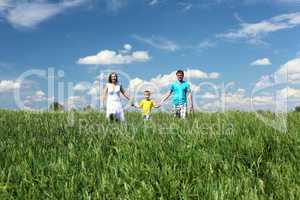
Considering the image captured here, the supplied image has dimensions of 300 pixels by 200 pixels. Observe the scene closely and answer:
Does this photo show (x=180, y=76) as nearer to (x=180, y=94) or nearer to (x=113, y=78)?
(x=180, y=94)

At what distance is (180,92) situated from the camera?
1703 centimetres

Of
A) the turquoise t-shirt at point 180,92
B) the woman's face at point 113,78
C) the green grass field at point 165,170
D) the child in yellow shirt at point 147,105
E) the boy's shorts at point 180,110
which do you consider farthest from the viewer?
the child in yellow shirt at point 147,105

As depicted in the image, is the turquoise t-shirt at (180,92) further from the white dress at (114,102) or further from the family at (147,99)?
the white dress at (114,102)

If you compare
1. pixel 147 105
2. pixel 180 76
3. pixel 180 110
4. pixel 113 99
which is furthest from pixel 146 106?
pixel 113 99

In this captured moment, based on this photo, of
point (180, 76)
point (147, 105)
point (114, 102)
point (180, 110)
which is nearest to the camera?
point (114, 102)

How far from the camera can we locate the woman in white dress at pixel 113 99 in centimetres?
1508

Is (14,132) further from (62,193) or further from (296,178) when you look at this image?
(296,178)

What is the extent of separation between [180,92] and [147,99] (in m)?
2.13

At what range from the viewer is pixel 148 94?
19.0 meters

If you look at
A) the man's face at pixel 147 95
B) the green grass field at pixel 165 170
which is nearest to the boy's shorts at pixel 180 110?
the man's face at pixel 147 95

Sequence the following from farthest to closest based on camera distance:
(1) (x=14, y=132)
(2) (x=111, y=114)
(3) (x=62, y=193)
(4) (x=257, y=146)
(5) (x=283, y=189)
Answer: (2) (x=111, y=114) → (1) (x=14, y=132) → (4) (x=257, y=146) → (3) (x=62, y=193) → (5) (x=283, y=189)

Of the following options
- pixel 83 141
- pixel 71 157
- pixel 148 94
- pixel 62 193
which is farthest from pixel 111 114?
pixel 62 193

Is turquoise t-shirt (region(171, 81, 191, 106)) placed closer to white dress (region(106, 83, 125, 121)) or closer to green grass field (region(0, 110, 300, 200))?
white dress (region(106, 83, 125, 121))

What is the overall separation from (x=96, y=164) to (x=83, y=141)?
2.15m
